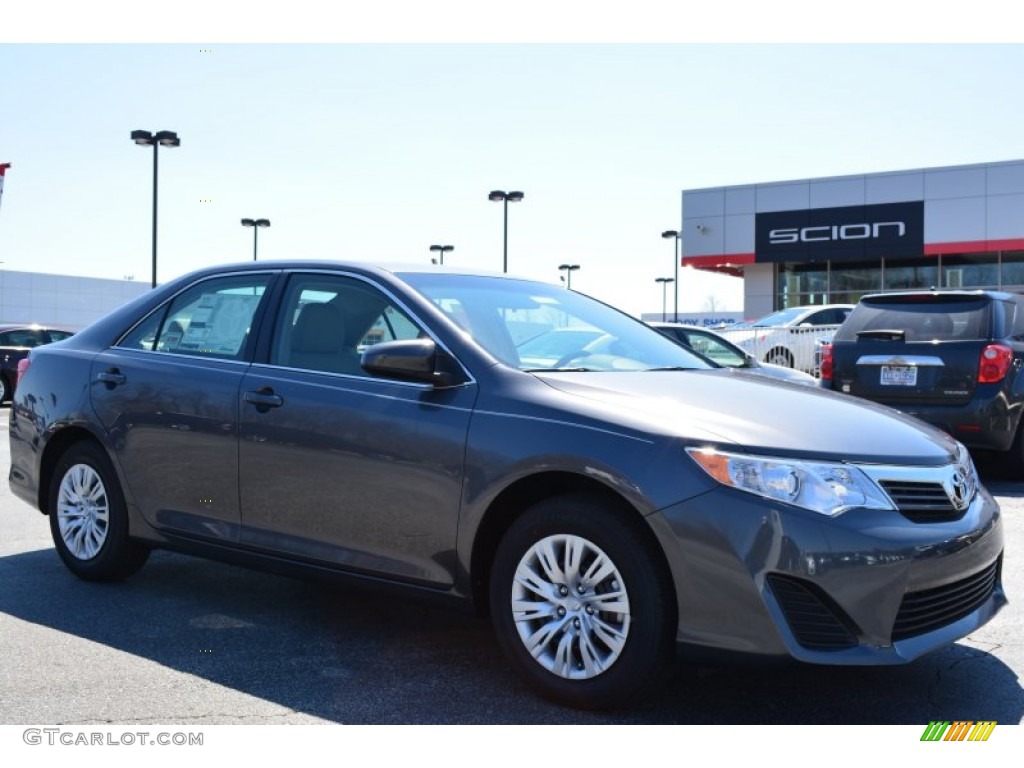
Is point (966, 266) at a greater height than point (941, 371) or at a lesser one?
greater

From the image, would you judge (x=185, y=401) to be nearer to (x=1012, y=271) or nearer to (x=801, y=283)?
(x=1012, y=271)

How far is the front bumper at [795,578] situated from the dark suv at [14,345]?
18.3m

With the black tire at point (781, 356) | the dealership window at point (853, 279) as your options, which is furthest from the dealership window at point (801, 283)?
the black tire at point (781, 356)

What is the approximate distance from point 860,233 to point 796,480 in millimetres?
35626

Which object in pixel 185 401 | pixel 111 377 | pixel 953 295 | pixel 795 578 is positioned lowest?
pixel 795 578

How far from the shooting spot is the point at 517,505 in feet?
13.2

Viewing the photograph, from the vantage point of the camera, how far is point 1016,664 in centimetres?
429

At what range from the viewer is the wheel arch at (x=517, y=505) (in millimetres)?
3709

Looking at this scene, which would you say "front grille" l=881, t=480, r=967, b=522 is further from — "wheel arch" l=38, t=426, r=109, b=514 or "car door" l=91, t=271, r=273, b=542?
"wheel arch" l=38, t=426, r=109, b=514

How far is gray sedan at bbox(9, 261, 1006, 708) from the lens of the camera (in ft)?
11.3

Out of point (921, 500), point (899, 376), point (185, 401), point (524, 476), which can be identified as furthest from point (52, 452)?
point (899, 376)

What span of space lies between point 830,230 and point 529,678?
1419 inches

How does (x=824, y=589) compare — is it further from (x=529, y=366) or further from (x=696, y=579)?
(x=529, y=366)

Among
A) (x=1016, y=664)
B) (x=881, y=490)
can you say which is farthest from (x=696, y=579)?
(x=1016, y=664)
